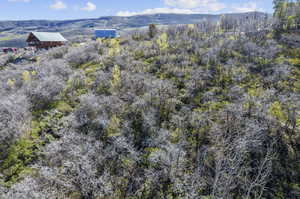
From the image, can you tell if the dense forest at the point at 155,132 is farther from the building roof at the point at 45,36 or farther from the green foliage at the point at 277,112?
the building roof at the point at 45,36

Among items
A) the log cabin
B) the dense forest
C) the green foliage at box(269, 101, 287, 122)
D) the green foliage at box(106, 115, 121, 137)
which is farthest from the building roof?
the green foliage at box(269, 101, 287, 122)

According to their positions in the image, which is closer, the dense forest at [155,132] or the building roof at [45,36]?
the dense forest at [155,132]

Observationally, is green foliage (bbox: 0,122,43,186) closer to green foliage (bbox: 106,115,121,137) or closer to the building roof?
green foliage (bbox: 106,115,121,137)

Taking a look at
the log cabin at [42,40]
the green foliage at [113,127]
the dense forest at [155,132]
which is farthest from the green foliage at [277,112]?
the log cabin at [42,40]

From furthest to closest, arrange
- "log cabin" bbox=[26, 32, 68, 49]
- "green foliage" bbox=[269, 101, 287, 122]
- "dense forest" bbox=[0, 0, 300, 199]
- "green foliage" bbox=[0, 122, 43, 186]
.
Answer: "log cabin" bbox=[26, 32, 68, 49], "green foliage" bbox=[269, 101, 287, 122], "green foliage" bbox=[0, 122, 43, 186], "dense forest" bbox=[0, 0, 300, 199]

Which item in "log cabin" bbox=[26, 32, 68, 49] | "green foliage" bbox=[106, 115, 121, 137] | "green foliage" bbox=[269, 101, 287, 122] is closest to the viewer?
"green foliage" bbox=[106, 115, 121, 137]

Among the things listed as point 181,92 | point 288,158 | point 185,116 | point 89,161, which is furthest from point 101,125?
point 288,158

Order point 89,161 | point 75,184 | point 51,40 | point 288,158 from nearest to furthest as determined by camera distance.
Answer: point 75,184 → point 89,161 → point 288,158 → point 51,40

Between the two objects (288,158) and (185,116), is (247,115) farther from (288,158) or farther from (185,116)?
(185,116)

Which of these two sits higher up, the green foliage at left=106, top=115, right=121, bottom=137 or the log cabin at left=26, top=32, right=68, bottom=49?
the log cabin at left=26, top=32, right=68, bottom=49
